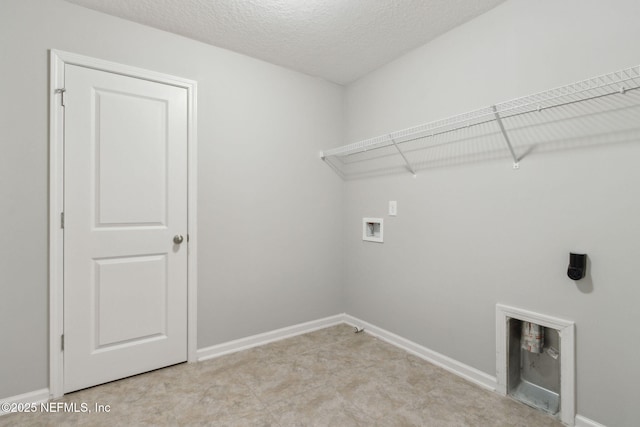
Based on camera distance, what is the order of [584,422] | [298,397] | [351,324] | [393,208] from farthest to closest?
[351,324] → [393,208] → [298,397] → [584,422]

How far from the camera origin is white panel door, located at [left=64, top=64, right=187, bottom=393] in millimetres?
2012

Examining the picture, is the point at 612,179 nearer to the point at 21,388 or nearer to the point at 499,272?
the point at 499,272

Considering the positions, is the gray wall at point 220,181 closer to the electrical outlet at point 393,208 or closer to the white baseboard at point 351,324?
the white baseboard at point 351,324

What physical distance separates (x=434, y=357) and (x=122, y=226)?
242 cm

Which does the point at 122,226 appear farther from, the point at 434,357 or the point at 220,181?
the point at 434,357

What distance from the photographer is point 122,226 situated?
7.11 ft

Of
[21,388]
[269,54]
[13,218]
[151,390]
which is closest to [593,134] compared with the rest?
[269,54]

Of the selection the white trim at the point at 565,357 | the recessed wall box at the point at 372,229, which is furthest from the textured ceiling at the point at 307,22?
the white trim at the point at 565,357

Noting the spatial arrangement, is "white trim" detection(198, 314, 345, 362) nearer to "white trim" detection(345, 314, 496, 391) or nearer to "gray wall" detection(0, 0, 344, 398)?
"gray wall" detection(0, 0, 344, 398)

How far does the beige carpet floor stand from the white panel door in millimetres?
212

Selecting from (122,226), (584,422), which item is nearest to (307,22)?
(122,226)

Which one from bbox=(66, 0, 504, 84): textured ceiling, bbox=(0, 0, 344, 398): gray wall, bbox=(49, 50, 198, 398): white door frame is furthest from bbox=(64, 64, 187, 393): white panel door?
bbox=(66, 0, 504, 84): textured ceiling

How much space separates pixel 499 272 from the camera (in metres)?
2.02

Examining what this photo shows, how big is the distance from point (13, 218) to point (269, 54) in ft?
6.80
